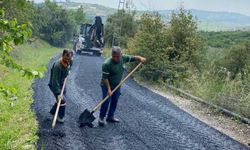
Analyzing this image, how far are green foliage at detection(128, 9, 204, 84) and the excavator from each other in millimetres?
12824

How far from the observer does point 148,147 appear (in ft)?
25.4

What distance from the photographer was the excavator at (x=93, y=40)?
3353cm

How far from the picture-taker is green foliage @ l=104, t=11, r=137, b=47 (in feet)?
127

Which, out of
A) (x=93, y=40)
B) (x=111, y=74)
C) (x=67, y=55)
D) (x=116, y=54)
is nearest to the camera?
(x=67, y=55)

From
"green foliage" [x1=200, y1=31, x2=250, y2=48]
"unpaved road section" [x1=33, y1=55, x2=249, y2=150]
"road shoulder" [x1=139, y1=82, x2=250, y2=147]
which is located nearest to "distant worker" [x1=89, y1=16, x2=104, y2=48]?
"green foliage" [x1=200, y1=31, x2=250, y2=48]

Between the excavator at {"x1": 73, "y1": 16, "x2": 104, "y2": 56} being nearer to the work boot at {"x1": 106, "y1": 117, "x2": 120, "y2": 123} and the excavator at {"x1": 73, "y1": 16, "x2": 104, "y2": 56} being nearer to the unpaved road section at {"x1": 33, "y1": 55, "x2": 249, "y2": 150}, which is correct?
the unpaved road section at {"x1": 33, "y1": 55, "x2": 249, "y2": 150}

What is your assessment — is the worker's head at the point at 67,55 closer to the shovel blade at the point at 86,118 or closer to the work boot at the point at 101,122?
the shovel blade at the point at 86,118

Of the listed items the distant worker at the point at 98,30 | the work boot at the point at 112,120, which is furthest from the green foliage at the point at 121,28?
the work boot at the point at 112,120

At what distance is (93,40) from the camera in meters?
33.9

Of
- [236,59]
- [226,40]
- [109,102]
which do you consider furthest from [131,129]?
[226,40]

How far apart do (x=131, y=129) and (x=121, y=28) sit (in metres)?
31.8

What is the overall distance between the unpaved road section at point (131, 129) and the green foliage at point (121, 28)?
2356 centimetres

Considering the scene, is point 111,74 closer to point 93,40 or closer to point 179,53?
point 179,53

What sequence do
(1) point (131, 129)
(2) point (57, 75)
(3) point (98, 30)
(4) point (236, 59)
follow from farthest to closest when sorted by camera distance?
(3) point (98, 30) → (4) point (236, 59) → (1) point (131, 129) → (2) point (57, 75)
